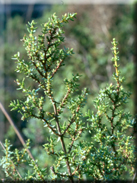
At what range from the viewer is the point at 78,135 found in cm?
43

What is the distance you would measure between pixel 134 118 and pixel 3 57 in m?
2.83

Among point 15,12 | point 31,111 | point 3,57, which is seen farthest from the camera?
point 15,12

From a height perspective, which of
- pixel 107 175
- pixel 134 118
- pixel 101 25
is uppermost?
pixel 101 25

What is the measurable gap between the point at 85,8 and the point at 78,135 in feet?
11.5

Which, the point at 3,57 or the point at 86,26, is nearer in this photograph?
the point at 3,57

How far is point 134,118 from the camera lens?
0.48 meters

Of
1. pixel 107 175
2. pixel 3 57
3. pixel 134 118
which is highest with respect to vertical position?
pixel 3 57

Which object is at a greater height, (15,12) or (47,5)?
(47,5)

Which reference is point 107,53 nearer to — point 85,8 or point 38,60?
point 85,8

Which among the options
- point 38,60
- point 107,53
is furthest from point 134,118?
point 107,53

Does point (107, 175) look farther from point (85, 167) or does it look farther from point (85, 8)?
point (85, 8)

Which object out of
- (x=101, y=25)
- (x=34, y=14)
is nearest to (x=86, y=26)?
(x=101, y=25)

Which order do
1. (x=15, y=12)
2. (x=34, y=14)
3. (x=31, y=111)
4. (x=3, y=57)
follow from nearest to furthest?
1. (x=31, y=111)
2. (x=3, y=57)
3. (x=15, y=12)
4. (x=34, y=14)

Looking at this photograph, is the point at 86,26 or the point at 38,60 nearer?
the point at 38,60
